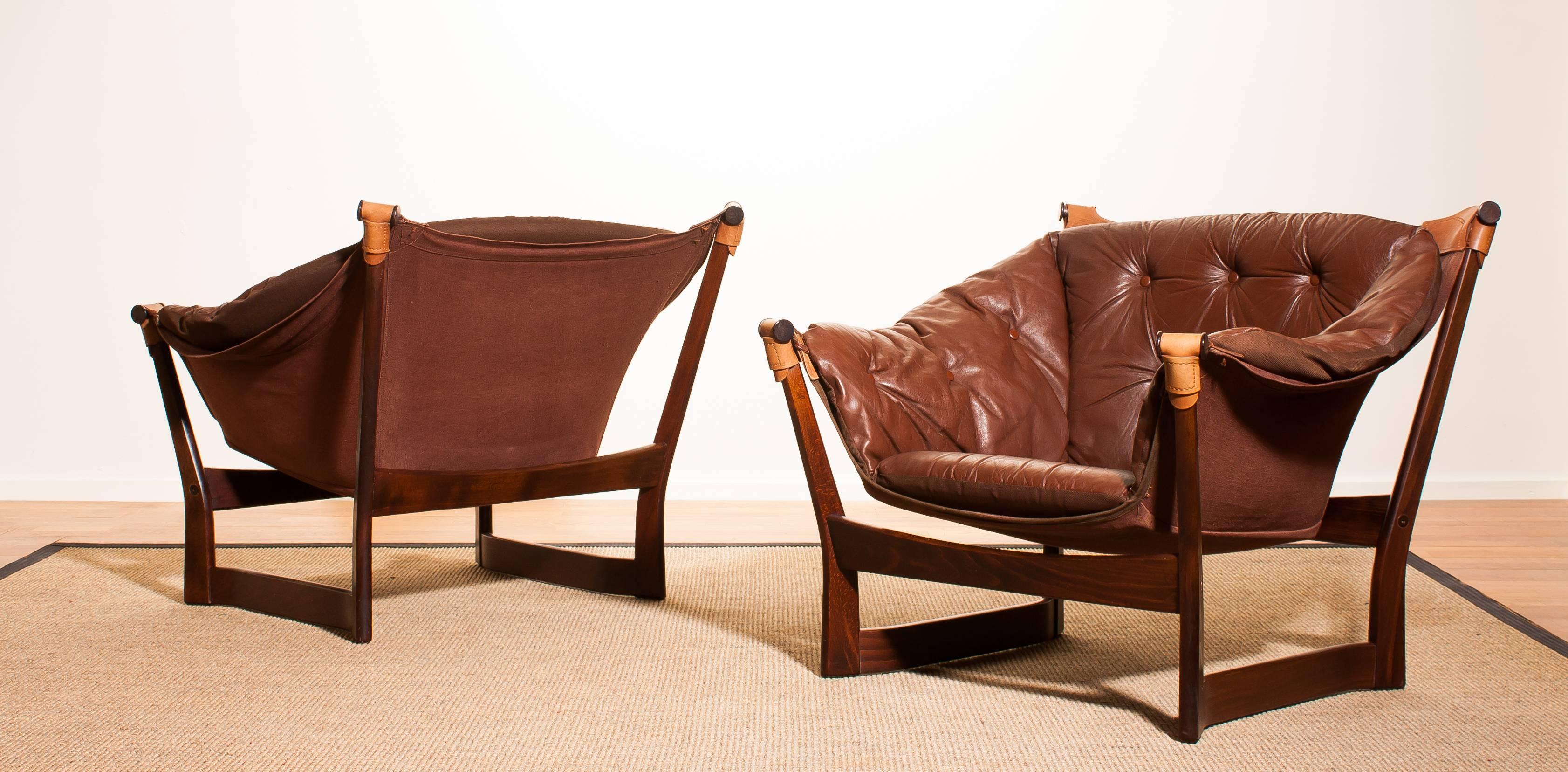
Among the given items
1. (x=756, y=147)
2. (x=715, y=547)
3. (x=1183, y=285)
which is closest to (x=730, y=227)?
(x=1183, y=285)

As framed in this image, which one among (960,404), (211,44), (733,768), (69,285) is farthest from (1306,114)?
(69,285)

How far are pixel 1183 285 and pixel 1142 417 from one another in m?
0.59

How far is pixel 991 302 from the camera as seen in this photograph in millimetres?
2158

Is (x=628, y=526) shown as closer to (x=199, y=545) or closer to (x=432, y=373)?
(x=199, y=545)

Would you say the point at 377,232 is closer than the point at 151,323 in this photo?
Yes

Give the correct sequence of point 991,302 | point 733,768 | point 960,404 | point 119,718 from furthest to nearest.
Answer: point 991,302
point 960,404
point 119,718
point 733,768

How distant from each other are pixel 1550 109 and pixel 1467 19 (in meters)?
0.39

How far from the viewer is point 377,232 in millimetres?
1829

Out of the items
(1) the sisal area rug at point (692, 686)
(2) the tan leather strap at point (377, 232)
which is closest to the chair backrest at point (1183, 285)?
(1) the sisal area rug at point (692, 686)

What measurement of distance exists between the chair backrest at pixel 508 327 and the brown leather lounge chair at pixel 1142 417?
0.40 m

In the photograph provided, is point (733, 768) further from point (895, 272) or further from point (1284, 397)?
point (895, 272)

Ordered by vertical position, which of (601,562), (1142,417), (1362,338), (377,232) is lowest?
(601,562)

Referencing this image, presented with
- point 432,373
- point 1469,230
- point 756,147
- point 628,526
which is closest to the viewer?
point 1469,230

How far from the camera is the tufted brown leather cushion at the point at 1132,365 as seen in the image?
1.54 m
